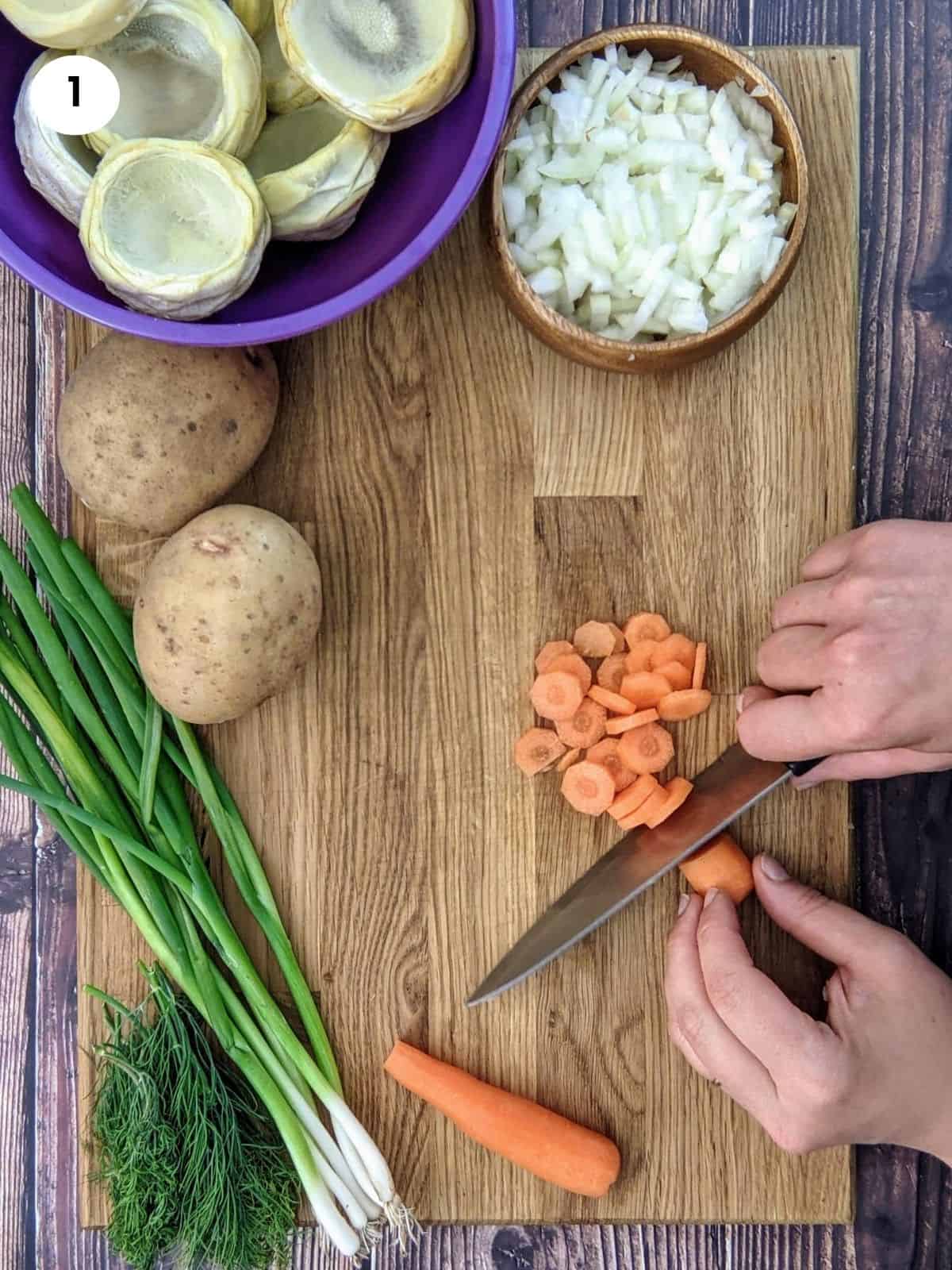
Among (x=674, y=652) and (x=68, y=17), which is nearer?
(x=68, y=17)

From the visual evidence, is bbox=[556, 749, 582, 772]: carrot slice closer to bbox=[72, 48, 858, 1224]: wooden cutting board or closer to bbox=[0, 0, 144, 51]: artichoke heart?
bbox=[72, 48, 858, 1224]: wooden cutting board

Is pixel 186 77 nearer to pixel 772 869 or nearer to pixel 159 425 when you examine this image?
pixel 159 425

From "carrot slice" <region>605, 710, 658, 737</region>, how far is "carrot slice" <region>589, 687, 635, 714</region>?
0.01 m

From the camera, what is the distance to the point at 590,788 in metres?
1.34

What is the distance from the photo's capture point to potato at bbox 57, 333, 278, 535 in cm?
121

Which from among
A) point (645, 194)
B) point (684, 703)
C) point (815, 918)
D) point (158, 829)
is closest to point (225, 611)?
point (158, 829)

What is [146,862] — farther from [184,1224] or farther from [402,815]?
[184,1224]

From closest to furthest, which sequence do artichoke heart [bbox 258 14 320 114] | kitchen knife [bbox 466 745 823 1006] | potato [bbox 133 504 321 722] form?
1. artichoke heart [bbox 258 14 320 114]
2. potato [bbox 133 504 321 722]
3. kitchen knife [bbox 466 745 823 1006]

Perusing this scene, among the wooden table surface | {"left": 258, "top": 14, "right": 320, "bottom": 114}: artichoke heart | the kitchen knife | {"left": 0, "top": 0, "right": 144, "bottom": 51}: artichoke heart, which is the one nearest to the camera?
{"left": 0, "top": 0, "right": 144, "bottom": 51}: artichoke heart

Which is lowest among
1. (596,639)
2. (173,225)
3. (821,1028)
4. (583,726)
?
(821,1028)

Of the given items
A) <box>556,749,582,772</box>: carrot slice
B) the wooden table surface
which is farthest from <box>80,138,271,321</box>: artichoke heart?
<box>556,749,582,772</box>: carrot slice

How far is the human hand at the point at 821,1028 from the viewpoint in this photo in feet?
4.22

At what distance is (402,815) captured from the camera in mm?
1386

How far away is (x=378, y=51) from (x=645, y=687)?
74 centimetres
